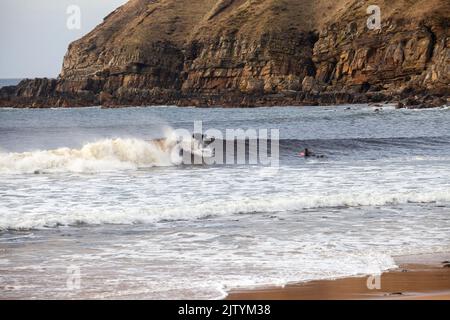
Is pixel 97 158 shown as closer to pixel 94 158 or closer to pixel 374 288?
pixel 94 158

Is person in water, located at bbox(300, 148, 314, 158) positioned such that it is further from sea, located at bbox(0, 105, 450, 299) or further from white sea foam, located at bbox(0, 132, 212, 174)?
white sea foam, located at bbox(0, 132, 212, 174)

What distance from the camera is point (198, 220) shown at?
37.8 ft

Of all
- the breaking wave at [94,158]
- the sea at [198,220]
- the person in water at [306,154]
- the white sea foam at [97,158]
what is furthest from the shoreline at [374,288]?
the person in water at [306,154]

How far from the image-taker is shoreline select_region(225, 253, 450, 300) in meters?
6.80

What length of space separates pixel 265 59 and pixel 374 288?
276ft

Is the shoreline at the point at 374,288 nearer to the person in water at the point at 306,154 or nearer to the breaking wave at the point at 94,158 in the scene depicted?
the breaking wave at the point at 94,158

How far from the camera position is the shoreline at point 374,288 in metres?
6.80

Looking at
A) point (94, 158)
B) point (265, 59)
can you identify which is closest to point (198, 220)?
point (94, 158)

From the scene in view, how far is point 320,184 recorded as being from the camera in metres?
15.2

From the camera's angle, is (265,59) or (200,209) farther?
(265,59)

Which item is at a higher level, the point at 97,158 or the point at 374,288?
the point at 97,158

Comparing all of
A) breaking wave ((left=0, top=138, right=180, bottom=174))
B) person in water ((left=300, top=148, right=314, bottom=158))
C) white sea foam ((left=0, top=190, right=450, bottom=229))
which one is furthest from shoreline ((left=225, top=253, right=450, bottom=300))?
person in water ((left=300, top=148, right=314, bottom=158))
